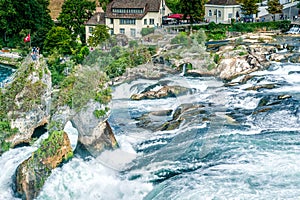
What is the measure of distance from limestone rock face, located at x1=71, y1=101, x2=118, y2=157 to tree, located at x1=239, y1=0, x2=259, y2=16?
2455 cm

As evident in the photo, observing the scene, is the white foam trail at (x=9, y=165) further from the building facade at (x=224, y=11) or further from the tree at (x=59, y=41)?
the building facade at (x=224, y=11)

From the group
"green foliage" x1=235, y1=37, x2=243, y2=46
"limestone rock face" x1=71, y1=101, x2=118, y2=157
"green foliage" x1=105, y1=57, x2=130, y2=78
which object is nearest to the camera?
"limestone rock face" x1=71, y1=101, x2=118, y2=157

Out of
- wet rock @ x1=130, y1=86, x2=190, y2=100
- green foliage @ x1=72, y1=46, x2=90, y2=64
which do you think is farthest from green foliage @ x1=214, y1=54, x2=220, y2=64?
green foliage @ x1=72, y1=46, x2=90, y2=64

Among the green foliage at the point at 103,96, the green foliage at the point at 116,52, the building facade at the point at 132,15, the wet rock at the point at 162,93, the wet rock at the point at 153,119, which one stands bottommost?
the wet rock at the point at 153,119

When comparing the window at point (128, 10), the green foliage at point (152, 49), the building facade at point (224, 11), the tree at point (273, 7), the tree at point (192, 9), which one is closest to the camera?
the green foliage at point (152, 49)

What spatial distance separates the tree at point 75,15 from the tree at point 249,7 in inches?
432

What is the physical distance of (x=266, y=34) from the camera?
40.6m

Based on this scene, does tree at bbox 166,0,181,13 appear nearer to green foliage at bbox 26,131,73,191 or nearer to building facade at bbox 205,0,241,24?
building facade at bbox 205,0,241,24

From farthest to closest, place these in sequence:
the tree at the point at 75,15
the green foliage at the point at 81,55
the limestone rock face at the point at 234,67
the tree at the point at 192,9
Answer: the tree at the point at 192,9 < the tree at the point at 75,15 < the green foliage at the point at 81,55 < the limestone rock face at the point at 234,67

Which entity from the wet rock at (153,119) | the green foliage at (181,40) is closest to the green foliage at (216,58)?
the green foliage at (181,40)

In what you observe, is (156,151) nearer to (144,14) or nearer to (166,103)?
(166,103)

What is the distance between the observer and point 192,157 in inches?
786

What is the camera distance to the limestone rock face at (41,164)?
1853 cm

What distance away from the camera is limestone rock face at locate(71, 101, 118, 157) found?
2011 cm
